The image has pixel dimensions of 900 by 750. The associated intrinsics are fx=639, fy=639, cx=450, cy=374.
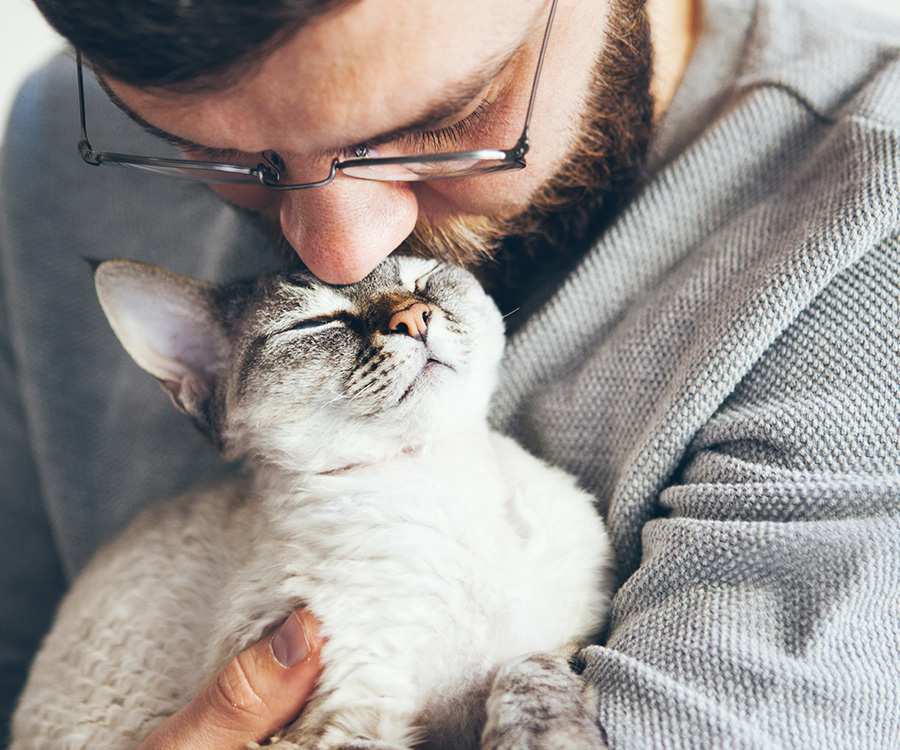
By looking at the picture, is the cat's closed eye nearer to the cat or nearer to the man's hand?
the cat

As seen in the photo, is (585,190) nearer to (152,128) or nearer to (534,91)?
(534,91)

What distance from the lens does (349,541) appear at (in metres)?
1.03

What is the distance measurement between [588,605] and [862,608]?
0.39 meters

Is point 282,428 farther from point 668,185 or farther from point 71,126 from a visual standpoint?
point 71,126

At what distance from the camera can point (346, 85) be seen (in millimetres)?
763

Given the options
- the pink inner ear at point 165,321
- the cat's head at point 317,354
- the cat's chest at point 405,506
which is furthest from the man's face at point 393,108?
the cat's chest at point 405,506

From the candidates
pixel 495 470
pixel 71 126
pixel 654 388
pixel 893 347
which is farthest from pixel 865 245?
pixel 71 126

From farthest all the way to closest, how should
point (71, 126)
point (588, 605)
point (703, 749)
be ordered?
point (71, 126) < point (588, 605) < point (703, 749)

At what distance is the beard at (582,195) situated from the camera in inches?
44.4

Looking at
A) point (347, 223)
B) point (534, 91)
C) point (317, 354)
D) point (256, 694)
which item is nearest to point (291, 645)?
point (256, 694)

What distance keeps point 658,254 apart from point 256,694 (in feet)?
3.37

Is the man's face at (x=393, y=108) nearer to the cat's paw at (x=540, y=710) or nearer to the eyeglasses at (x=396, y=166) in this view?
the eyeglasses at (x=396, y=166)

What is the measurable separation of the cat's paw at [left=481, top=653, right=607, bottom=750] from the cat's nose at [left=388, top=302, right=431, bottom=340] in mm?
537

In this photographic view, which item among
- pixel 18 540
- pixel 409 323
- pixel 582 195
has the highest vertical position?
pixel 582 195
